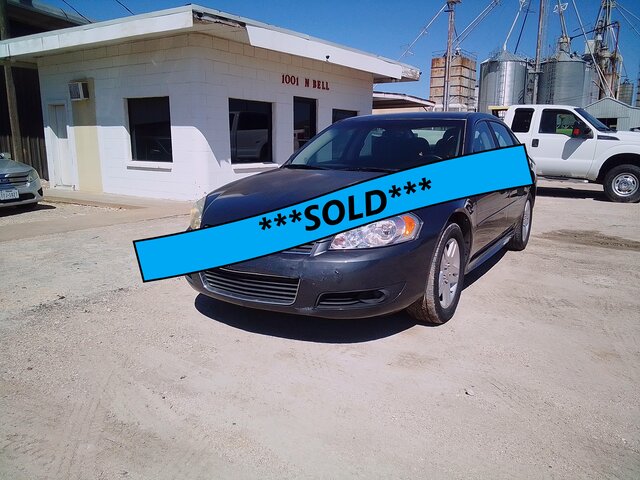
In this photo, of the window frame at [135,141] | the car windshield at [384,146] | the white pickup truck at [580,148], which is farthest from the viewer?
the white pickup truck at [580,148]

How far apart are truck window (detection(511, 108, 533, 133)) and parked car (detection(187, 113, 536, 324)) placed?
7.88 metres

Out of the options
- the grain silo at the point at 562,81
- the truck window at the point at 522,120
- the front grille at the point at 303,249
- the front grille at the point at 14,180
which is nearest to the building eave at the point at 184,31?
the front grille at the point at 14,180

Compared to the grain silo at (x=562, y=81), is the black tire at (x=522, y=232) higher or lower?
lower

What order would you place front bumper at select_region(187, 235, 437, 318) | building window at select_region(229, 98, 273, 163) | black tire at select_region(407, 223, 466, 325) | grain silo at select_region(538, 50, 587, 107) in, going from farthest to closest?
1. grain silo at select_region(538, 50, 587, 107)
2. building window at select_region(229, 98, 273, 163)
3. black tire at select_region(407, 223, 466, 325)
4. front bumper at select_region(187, 235, 437, 318)

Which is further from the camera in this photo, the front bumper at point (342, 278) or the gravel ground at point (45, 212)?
the gravel ground at point (45, 212)

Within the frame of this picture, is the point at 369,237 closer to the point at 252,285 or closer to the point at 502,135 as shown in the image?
the point at 252,285

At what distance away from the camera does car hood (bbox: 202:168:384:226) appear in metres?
3.32

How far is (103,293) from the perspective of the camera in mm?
4398

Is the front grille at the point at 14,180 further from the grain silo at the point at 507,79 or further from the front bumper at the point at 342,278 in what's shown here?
the grain silo at the point at 507,79

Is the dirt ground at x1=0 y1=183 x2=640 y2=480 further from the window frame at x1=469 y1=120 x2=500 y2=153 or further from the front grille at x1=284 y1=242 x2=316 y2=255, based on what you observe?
the window frame at x1=469 y1=120 x2=500 y2=153

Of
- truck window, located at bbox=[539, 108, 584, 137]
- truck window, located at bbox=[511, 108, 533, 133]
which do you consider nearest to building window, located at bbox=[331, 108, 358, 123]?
truck window, located at bbox=[511, 108, 533, 133]

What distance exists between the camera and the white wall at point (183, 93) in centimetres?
968

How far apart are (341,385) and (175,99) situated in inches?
342

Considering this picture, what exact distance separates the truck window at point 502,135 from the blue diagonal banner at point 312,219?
4.03ft
